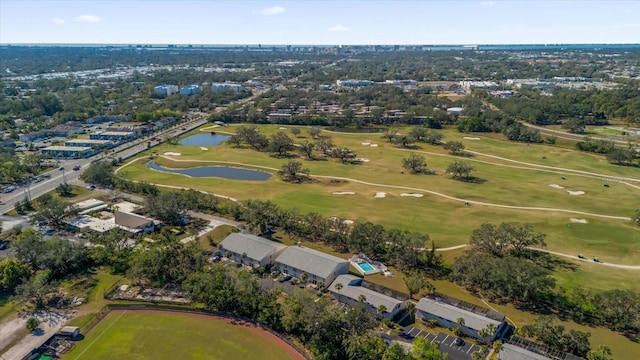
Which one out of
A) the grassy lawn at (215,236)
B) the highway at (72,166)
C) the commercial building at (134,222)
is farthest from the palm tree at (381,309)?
the highway at (72,166)

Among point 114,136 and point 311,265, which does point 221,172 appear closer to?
point 114,136

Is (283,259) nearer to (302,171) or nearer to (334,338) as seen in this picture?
(334,338)

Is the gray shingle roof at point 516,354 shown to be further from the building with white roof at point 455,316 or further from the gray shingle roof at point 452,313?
the gray shingle roof at point 452,313

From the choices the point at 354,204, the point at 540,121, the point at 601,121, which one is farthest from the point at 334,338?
the point at 601,121

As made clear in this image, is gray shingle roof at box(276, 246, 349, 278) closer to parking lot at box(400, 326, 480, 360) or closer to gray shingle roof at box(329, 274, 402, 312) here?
gray shingle roof at box(329, 274, 402, 312)

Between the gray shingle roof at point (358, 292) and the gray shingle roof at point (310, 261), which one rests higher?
the gray shingle roof at point (310, 261)

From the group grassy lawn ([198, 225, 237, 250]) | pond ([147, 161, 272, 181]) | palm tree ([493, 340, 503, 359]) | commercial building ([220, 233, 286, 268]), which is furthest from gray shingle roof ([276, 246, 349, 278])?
pond ([147, 161, 272, 181])
